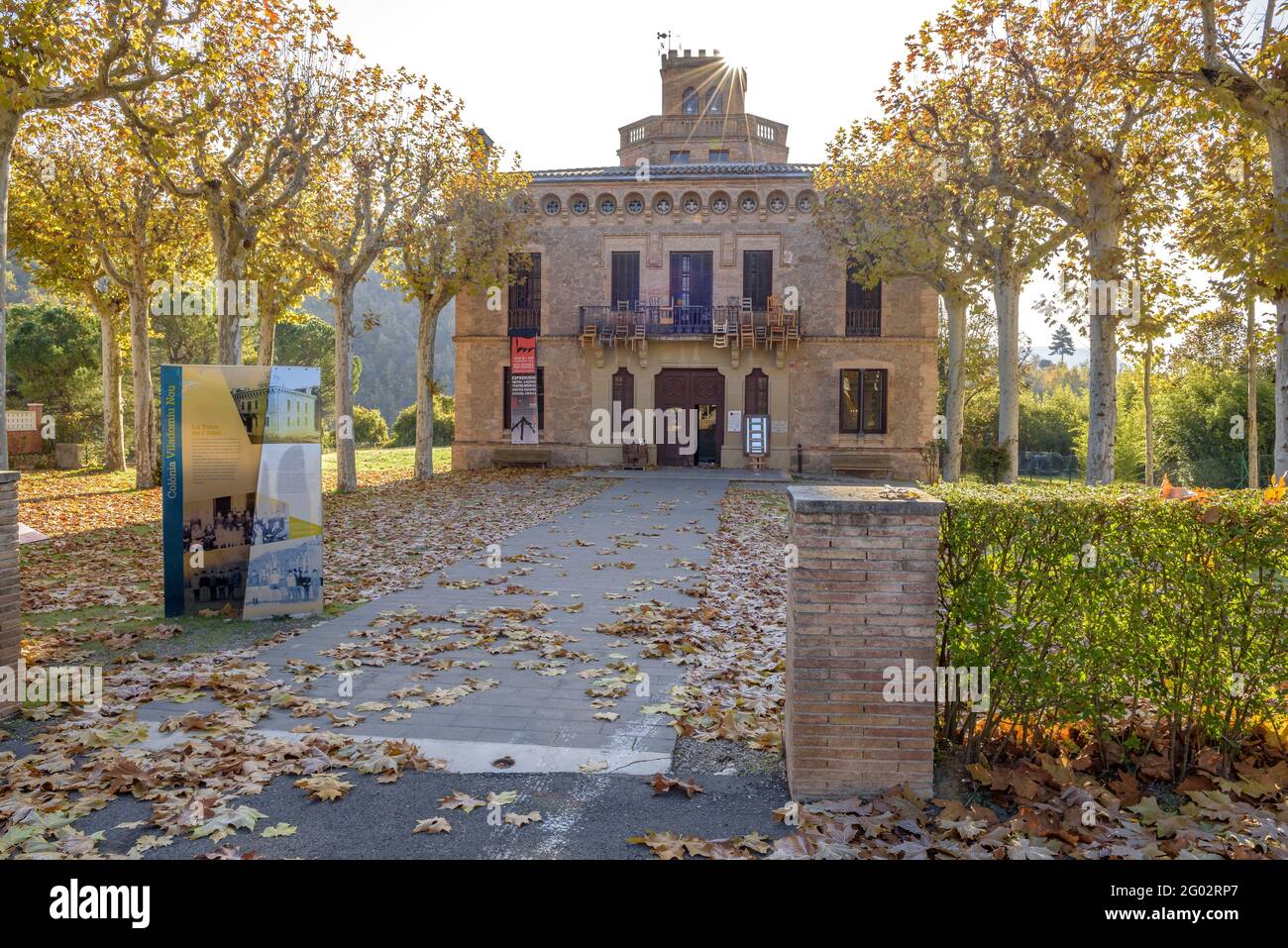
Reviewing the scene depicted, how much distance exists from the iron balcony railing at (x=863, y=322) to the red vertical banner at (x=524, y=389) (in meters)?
10.8

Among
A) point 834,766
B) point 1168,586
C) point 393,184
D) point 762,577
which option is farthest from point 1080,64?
point 393,184

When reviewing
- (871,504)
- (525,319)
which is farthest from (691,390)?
(871,504)

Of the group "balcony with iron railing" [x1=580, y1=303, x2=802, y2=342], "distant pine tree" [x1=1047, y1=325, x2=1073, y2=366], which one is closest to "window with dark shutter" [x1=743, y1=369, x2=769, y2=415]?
"balcony with iron railing" [x1=580, y1=303, x2=802, y2=342]

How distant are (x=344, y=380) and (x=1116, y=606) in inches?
803

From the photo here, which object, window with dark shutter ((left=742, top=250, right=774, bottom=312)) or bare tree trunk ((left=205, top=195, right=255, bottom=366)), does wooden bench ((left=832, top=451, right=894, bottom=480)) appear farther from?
bare tree trunk ((left=205, top=195, right=255, bottom=366))

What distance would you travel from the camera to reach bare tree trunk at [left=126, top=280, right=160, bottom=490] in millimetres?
21578

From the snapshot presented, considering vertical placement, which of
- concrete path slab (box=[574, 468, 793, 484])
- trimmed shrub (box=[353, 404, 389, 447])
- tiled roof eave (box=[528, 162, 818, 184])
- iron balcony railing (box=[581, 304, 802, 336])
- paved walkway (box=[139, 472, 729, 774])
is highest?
tiled roof eave (box=[528, 162, 818, 184])

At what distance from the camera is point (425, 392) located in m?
24.7

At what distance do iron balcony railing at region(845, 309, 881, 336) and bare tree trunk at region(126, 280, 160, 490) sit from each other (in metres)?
21.0

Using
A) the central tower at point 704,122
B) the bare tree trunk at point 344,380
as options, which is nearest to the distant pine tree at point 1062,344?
the central tower at point 704,122

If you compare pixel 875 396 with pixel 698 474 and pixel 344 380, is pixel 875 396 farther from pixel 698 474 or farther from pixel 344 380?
pixel 344 380

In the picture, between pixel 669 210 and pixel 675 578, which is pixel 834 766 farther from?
pixel 669 210

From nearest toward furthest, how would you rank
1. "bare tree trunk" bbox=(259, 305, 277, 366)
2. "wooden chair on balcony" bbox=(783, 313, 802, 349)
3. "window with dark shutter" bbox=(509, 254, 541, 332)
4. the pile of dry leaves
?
the pile of dry leaves → "bare tree trunk" bbox=(259, 305, 277, 366) → "wooden chair on balcony" bbox=(783, 313, 802, 349) → "window with dark shutter" bbox=(509, 254, 541, 332)

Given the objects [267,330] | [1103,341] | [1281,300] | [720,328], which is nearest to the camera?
[1281,300]
